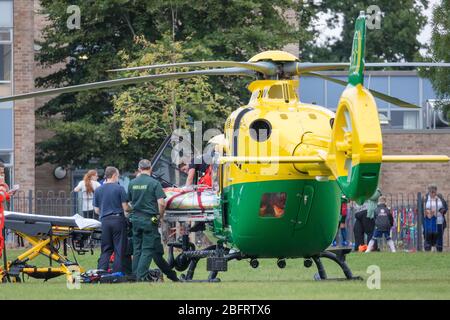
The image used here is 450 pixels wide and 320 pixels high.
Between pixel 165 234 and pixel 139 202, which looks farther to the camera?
pixel 165 234

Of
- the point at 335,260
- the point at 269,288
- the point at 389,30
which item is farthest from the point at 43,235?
the point at 389,30

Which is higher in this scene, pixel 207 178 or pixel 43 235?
pixel 207 178

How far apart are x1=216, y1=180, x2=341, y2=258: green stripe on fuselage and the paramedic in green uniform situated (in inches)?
61.2

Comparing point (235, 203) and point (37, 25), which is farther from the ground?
point (37, 25)

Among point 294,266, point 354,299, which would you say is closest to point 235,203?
point 354,299

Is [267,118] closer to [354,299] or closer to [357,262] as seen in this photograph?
[354,299]

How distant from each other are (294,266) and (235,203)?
7.09 metres

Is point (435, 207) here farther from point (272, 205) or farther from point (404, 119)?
point (404, 119)

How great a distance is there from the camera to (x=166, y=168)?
2419 centimetres

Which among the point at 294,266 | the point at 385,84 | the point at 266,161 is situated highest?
the point at 385,84

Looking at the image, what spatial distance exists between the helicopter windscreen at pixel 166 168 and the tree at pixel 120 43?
18.7 metres

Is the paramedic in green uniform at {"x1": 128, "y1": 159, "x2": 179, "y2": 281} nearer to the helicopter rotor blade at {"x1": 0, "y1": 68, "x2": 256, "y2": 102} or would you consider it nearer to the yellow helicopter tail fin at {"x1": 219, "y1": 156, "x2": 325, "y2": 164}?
the helicopter rotor blade at {"x1": 0, "y1": 68, "x2": 256, "y2": 102}

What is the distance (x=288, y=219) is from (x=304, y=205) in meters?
0.35
